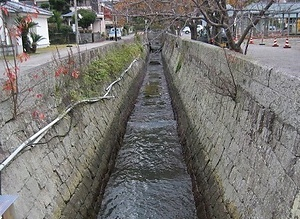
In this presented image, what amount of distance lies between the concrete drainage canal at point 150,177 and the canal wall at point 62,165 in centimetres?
36

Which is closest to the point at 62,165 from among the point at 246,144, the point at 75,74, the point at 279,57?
the point at 246,144

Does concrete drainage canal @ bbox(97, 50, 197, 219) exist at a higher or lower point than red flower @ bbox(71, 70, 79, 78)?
lower

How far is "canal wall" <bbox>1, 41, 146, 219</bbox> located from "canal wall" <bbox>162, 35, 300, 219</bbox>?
2.34 meters

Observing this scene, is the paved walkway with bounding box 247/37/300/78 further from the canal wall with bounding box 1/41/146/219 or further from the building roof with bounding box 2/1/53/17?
the building roof with bounding box 2/1/53/17

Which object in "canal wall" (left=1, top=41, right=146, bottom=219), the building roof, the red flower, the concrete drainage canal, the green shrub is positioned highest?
the building roof

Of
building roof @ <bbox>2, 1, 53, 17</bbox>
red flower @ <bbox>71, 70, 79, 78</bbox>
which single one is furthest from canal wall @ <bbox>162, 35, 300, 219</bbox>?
building roof @ <bbox>2, 1, 53, 17</bbox>

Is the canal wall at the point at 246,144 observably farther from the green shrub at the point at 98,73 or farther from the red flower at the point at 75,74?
the red flower at the point at 75,74

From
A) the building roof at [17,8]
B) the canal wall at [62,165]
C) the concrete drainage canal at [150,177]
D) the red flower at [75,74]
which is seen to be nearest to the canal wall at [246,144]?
the concrete drainage canal at [150,177]

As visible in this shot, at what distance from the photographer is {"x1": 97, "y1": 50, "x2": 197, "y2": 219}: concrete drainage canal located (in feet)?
24.0

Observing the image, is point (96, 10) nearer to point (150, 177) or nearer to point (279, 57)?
point (279, 57)

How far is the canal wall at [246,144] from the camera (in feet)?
13.6

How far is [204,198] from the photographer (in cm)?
699

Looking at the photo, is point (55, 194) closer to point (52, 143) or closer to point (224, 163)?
point (52, 143)

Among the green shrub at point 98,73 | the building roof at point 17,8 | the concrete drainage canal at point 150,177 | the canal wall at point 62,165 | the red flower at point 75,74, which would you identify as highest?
the building roof at point 17,8
